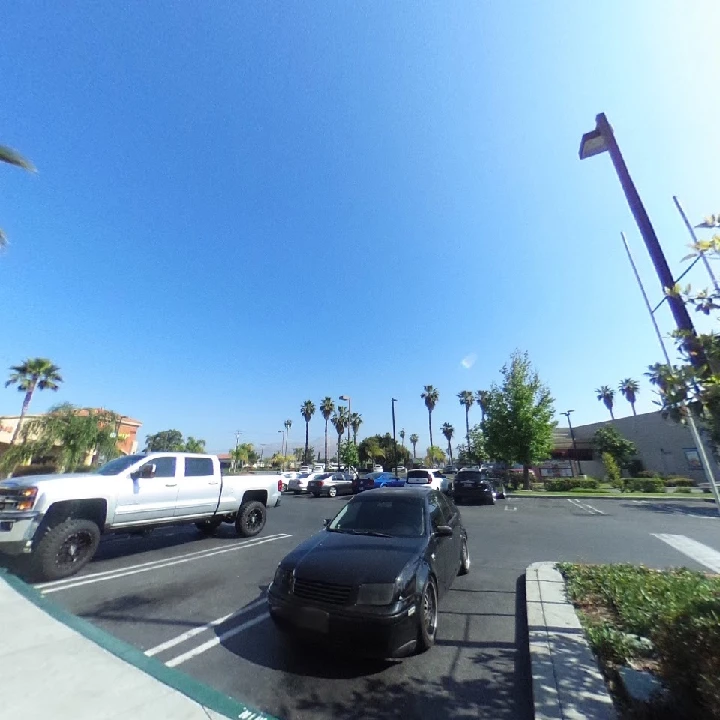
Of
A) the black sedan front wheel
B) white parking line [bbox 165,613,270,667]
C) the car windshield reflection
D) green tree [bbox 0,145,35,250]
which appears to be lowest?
white parking line [bbox 165,613,270,667]

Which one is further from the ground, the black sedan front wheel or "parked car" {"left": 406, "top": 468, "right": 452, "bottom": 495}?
"parked car" {"left": 406, "top": 468, "right": 452, "bottom": 495}

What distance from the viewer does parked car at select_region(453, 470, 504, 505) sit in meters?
Result: 18.7

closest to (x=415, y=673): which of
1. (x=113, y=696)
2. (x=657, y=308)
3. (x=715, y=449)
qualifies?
(x=113, y=696)

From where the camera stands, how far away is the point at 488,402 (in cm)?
2830

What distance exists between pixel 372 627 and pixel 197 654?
1.89 m

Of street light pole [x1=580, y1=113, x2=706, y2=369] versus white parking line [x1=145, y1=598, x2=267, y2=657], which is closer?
white parking line [x1=145, y1=598, x2=267, y2=657]

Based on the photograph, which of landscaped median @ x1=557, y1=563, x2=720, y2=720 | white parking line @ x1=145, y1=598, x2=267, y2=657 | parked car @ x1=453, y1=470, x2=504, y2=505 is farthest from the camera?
parked car @ x1=453, y1=470, x2=504, y2=505

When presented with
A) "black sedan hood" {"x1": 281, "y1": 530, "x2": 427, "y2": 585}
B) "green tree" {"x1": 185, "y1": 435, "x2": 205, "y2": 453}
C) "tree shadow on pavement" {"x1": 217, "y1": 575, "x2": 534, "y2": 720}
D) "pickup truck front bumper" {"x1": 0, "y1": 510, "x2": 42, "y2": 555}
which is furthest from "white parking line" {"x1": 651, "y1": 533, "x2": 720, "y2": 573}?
"green tree" {"x1": 185, "y1": 435, "x2": 205, "y2": 453}

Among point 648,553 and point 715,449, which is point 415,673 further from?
point 648,553

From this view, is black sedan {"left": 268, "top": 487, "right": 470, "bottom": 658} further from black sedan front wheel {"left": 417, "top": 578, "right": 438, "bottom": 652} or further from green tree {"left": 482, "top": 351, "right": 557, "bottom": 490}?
green tree {"left": 482, "top": 351, "right": 557, "bottom": 490}

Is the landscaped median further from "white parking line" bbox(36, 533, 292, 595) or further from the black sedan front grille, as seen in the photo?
"white parking line" bbox(36, 533, 292, 595)

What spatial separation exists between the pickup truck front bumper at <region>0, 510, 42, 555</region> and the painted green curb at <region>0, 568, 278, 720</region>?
100 cm

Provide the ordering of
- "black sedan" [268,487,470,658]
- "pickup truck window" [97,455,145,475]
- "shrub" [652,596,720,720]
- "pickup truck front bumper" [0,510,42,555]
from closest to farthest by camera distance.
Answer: "shrub" [652,596,720,720], "black sedan" [268,487,470,658], "pickup truck front bumper" [0,510,42,555], "pickup truck window" [97,455,145,475]

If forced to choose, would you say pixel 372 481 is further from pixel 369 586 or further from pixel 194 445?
pixel 194 445
